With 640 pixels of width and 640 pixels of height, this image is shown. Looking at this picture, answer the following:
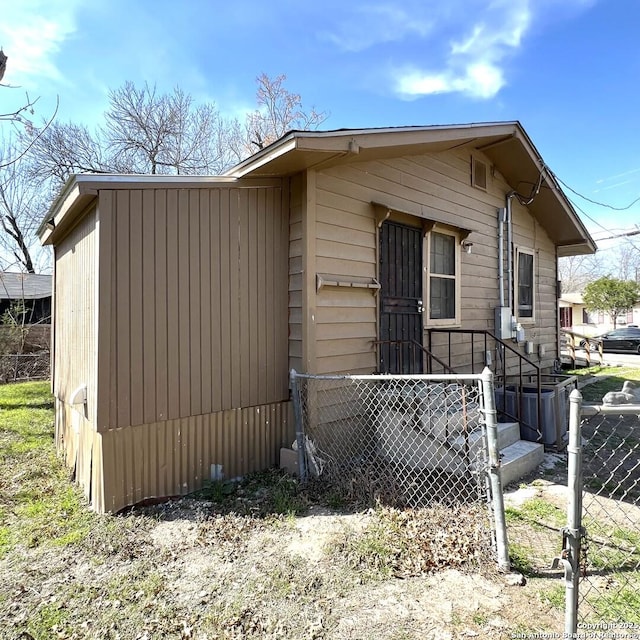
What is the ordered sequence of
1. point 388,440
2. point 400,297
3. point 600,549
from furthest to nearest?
point 400,297 < point 388,440 < point 600,549

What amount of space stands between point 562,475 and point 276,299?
322 centimetres

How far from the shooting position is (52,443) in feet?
17.3

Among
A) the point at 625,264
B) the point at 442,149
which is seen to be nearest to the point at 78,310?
the point at 442,149

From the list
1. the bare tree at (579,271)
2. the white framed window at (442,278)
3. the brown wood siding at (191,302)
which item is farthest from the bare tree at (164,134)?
the bare tree at (579,271)

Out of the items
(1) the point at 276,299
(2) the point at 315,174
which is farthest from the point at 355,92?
(1) the point at 276,299

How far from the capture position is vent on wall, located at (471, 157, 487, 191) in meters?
6.37

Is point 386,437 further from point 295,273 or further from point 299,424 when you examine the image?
point 295,273

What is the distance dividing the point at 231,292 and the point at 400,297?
2.19m

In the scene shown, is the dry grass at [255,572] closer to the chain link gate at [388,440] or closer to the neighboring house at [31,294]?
the chain link gate at [388,440]

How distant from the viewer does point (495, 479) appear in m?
2.35

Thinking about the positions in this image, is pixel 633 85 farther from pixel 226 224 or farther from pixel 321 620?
pixel 321 620

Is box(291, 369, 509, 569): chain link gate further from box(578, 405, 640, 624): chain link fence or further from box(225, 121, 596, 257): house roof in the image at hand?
box(225, 121, 596, 257): house roof

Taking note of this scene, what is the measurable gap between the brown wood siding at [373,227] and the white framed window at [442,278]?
0.67ft

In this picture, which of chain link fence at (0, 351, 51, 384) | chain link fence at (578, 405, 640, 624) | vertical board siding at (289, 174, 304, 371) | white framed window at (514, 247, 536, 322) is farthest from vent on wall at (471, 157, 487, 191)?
chain link fence at (0, 351, 51, 384)
